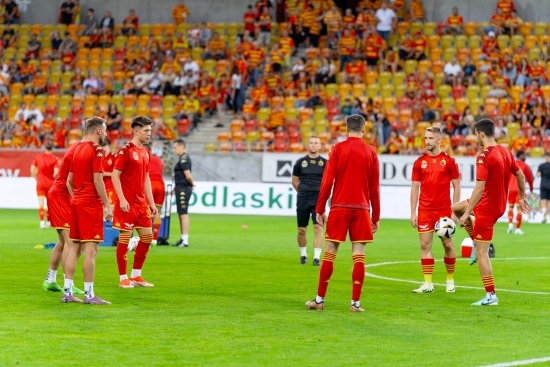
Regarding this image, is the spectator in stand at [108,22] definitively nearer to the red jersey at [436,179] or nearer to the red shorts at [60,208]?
the red jersey at [436,179]

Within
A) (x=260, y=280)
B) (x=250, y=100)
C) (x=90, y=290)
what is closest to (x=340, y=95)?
(x=250, y=100)

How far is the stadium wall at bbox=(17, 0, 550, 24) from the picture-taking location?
4269 cm

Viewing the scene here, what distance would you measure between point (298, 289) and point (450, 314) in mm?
2990

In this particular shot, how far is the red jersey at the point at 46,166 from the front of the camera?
2712 cm

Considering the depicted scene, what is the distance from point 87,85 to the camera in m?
44.1

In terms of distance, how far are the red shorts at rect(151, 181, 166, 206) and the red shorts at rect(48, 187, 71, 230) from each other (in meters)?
8.33

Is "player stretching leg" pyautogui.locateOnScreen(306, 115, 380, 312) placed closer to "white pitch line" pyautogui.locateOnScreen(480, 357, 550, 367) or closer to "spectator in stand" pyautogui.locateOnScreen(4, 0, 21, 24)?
"white pitch line" pyautogui.locateOnScreen(480, 357, 550, 367)

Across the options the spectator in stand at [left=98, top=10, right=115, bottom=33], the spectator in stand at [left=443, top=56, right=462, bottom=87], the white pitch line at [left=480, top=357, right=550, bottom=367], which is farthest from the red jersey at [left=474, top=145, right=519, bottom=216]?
the spectator in stand at [left=98, top=10, right=115, bottom=33]

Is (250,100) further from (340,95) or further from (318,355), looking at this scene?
(318,355)

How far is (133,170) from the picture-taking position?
15.0m

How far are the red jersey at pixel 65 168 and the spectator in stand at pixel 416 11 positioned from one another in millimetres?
30938

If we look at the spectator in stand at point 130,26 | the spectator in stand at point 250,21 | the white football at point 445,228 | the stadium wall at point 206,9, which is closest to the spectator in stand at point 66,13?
the stadium wall at point 206,9

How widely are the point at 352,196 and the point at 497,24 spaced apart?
1200 inches

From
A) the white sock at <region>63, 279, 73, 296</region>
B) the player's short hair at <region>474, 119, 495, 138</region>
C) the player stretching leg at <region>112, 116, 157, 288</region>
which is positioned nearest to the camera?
the white sock at <region>63, 279, 73, 296</region>
